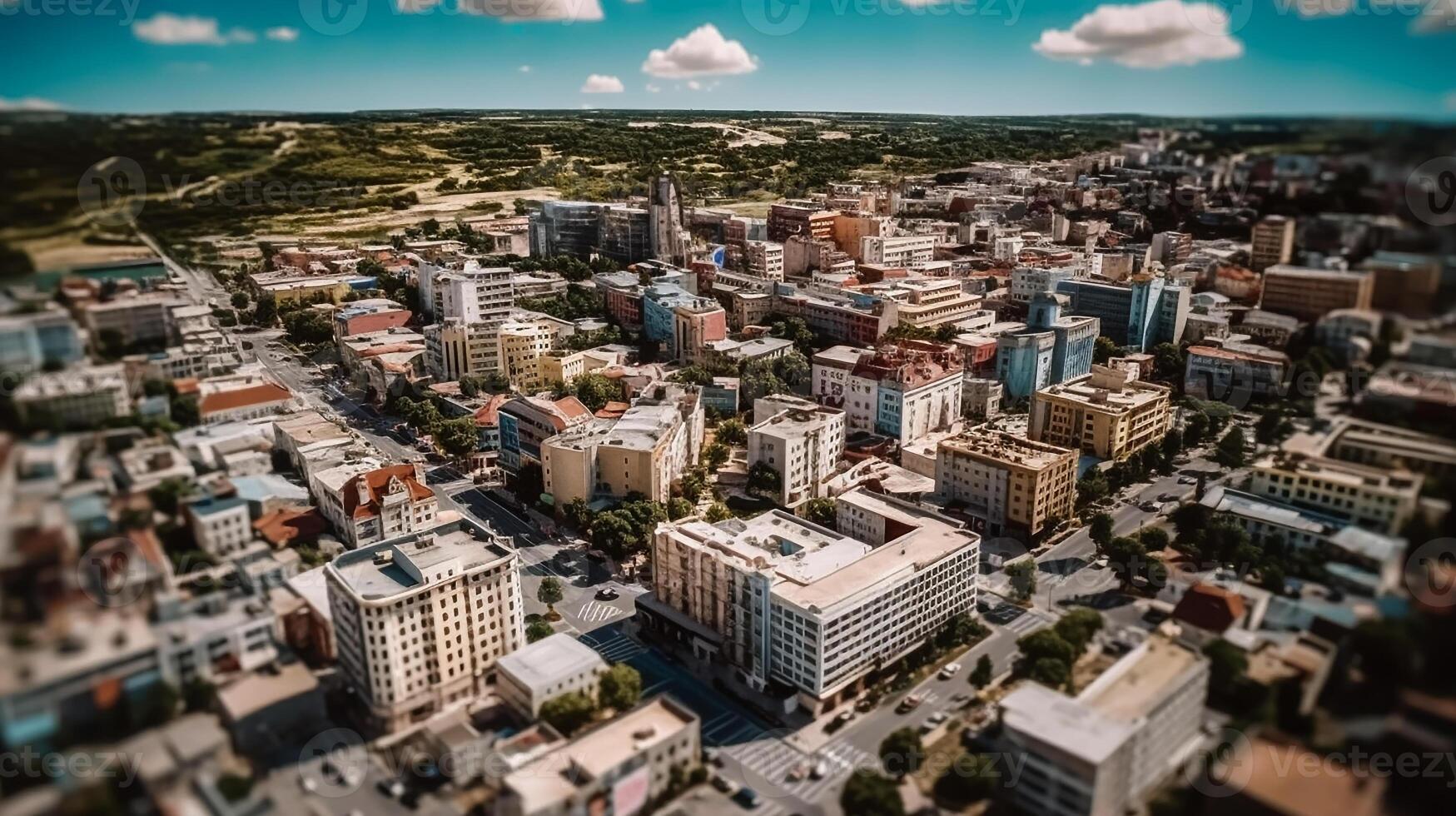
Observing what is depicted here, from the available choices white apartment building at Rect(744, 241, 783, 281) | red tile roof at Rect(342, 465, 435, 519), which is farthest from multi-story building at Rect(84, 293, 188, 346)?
white apartment building at Rect(744, 241, 783, 281)

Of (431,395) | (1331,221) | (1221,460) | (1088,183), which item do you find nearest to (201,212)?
(431,395)

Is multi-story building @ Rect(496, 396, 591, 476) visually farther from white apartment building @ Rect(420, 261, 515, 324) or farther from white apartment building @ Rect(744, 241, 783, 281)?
white apartment building @ Rect(744, 241, 783, 281)

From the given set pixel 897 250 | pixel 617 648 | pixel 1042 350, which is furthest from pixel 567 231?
pixel 617 648

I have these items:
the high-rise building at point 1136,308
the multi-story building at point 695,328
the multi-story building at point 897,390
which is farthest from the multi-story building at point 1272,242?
the multi-story building at point 695,328

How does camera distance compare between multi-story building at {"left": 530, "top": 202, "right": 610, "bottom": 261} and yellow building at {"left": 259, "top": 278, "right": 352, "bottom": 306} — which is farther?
multi-story building at {"left": 530, "top": 202, "right": 610, "bottom": 261}

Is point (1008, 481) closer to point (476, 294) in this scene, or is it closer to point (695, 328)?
point (695, 328)

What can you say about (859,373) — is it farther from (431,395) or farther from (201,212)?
(201,212)
